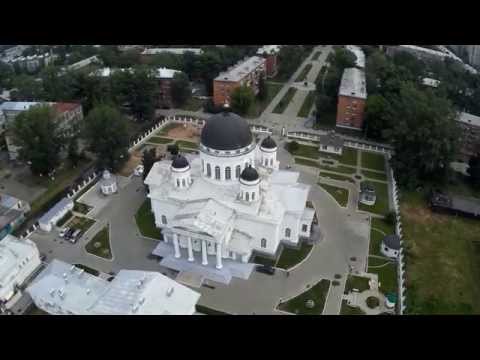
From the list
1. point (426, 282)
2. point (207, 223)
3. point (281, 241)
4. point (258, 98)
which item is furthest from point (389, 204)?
point (258, 98)

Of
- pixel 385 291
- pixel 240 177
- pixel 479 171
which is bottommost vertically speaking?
pixel 385 291

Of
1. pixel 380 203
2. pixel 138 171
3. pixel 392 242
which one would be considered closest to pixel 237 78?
pixel 138 171

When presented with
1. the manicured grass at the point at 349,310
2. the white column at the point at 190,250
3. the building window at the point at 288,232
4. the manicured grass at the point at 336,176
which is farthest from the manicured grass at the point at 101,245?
the manicured grass at the point at 336,176

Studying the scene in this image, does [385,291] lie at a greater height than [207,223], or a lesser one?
lesser

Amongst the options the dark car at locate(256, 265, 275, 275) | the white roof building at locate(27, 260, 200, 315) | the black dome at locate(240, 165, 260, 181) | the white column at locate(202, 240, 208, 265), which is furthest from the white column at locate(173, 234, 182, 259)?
the black dome at locate(240, 165, 260, 181)

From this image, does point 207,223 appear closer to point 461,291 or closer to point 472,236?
point 461,291

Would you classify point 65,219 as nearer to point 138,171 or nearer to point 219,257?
point 138,171

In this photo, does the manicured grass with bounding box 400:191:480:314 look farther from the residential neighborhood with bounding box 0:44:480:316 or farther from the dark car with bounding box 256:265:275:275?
the dark car with bounding box 256:265:275:275
